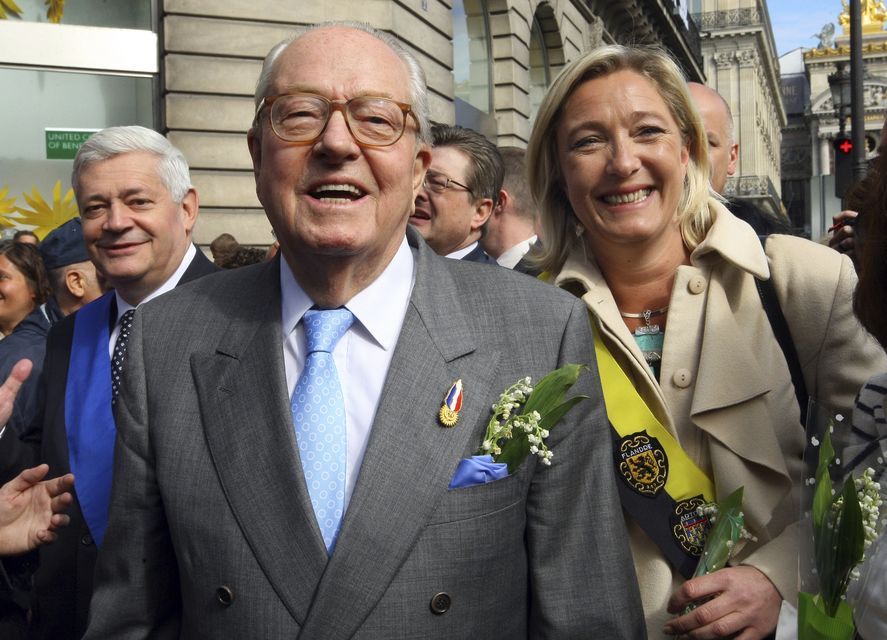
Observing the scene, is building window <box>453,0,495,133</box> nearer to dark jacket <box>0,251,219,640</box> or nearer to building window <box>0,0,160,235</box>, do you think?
building window <box>0,0,160,235</box>

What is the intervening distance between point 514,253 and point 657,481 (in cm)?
340

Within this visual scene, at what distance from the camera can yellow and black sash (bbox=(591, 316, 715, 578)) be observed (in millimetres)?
2654

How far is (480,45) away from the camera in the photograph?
57.4 ft

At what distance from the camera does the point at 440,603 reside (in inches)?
84.6

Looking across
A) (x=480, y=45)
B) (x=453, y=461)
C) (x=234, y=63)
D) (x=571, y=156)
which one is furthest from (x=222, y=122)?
(x=453, y=461)

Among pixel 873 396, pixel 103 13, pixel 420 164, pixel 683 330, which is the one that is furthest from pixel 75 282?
pixel 103 13

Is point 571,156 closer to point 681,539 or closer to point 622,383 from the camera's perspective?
point 622,383

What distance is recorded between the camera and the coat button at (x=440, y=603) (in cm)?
215

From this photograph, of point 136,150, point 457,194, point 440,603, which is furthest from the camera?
point 457,194

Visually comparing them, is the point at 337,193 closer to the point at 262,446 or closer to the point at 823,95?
the point at 262,446

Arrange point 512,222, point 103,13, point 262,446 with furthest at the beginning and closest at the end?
point 103,13 < point 512,222 < point 262,446

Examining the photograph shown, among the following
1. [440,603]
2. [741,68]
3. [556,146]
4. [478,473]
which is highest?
[741,68]

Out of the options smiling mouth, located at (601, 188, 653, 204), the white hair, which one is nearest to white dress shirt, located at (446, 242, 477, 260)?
the white hair

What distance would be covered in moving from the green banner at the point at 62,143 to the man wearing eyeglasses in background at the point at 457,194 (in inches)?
269
